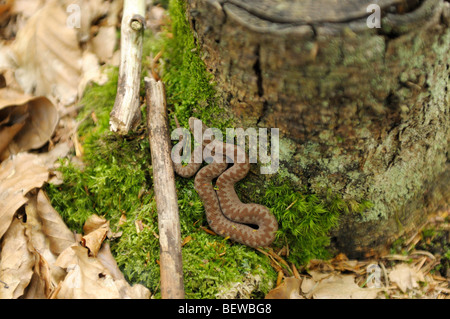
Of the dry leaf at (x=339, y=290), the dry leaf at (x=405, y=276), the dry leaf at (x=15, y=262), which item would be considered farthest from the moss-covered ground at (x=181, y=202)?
the dry leaf at (x=405, y=276)

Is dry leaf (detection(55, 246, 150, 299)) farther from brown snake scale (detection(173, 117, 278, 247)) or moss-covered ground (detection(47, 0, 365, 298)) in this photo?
brown snake scale (detection(173, 117, 278, 247))

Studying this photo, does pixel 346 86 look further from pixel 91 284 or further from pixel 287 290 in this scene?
pixel 91 284

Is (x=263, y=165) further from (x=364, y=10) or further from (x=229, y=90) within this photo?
(x=364, y=10)

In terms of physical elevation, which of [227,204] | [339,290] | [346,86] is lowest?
[339,290]

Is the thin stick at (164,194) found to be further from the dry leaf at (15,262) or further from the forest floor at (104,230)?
the dry leaf at (15,262)

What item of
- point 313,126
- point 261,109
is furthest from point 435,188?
point 261,109

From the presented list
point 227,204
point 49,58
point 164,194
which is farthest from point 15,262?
point 49,58
